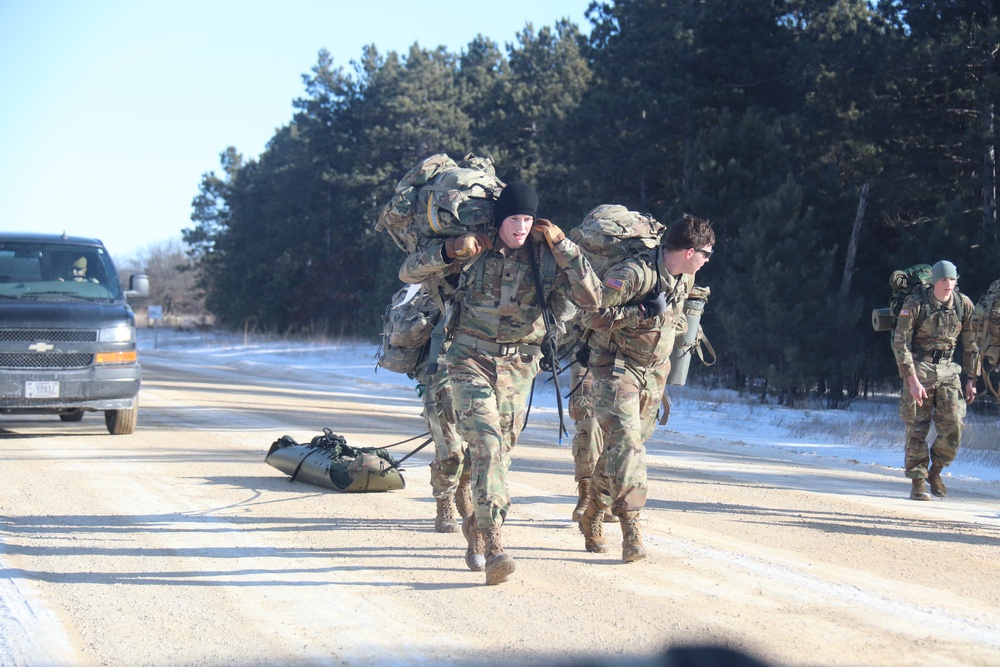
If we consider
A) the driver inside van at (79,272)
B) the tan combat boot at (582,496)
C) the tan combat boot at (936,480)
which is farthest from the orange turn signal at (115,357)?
the tan combat boot at (936,480)

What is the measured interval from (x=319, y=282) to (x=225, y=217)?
1427cm

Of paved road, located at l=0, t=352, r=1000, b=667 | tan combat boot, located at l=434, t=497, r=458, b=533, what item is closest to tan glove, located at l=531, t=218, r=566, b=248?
paved road, located at l=0, t=352, r=1000, b=667

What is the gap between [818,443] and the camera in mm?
13844

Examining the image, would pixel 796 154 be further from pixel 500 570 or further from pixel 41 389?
→ pixel 500 570

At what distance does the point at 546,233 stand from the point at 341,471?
11.7 feet

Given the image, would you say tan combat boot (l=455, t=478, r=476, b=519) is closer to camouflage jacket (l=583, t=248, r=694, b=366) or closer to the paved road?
the paved road

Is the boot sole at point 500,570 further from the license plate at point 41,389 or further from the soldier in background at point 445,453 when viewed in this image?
the license plate at point 41,389

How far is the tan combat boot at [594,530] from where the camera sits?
249 inches

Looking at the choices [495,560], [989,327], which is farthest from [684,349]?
[989,327]

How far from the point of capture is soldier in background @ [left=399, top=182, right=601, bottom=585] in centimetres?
562

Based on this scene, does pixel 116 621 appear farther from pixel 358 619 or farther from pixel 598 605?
pixel 598 605

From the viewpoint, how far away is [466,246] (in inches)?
219

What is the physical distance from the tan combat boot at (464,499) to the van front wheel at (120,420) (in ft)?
20.7

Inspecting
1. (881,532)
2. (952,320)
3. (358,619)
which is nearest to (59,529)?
(358,619)
